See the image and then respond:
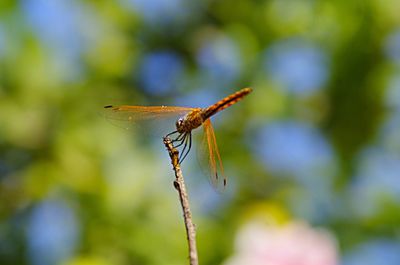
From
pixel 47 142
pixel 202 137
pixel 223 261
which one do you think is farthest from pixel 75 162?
pixel 202 137

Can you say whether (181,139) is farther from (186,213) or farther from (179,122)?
(186,213)

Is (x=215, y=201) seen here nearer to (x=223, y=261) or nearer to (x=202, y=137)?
(x=223, y=261)

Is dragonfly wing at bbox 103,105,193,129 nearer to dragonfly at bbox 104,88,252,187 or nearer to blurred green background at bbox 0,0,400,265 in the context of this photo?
dragonfly at bbox 104,88,252,187

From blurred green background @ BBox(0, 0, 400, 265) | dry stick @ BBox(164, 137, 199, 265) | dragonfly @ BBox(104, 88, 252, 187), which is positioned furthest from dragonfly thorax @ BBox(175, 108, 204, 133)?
blurred green background @ BBox(0, 0, 400, 265)

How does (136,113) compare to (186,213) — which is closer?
(186,213)

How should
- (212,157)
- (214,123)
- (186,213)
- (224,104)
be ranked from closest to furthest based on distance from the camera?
(186,213) → (224,104) → (212,157) → (214,123)

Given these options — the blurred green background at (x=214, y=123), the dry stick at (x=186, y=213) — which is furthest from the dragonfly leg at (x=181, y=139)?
the blurred green background at (x=214, y=123)

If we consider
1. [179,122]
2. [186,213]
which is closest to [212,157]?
[179,122]
